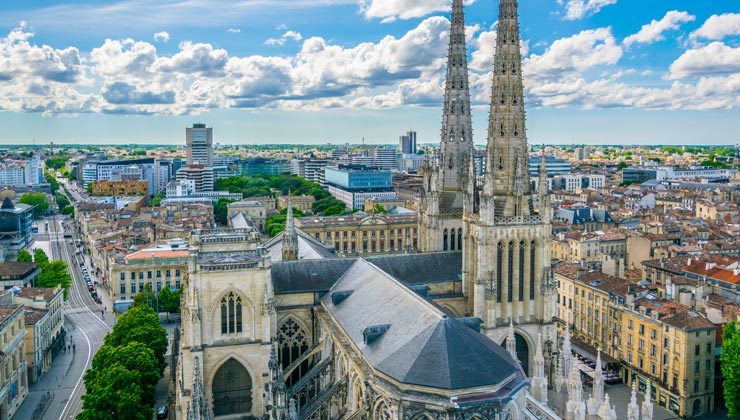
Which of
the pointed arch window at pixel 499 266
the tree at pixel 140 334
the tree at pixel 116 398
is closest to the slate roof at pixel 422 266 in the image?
the pointed arch window at pixel 499 266

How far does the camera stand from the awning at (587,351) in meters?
78.1

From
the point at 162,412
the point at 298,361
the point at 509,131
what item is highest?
the point at 509,131

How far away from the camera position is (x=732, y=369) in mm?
61688

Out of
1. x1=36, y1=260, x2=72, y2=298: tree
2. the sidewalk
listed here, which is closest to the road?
the sidewalk

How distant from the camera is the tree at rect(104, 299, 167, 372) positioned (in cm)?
6925

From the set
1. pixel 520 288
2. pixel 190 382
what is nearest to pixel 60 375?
pixel 190 382

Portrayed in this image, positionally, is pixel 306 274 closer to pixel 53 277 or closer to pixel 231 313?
pixel 231 313

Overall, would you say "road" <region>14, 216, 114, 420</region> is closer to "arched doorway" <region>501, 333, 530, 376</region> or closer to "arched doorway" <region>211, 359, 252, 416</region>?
"arched doorway" <region>211, 359, 252, 416</region>

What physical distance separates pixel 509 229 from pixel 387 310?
15786 mm

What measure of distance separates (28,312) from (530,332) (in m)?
59.8

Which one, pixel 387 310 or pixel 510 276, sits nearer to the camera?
pixel 387 310

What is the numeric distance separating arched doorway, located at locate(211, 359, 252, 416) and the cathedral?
0.27 ft

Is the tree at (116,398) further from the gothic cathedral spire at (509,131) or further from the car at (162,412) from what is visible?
the gothic cathedral spire at (509,131)

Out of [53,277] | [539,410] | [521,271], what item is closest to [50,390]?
[53,277]
